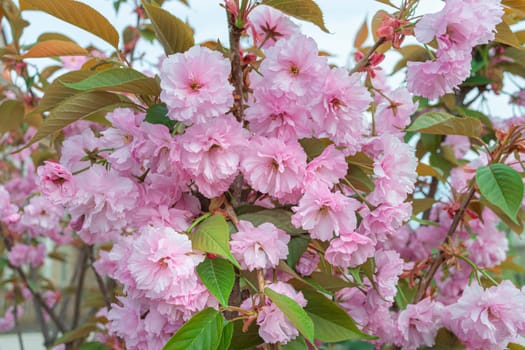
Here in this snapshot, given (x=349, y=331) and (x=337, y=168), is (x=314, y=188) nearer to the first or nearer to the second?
(x=337, y=168)

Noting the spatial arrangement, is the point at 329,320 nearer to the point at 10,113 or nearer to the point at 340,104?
the point at 340,104

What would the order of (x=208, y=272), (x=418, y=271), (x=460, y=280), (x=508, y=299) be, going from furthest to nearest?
(x=460, y=280) < (x=418, y=271) < (x=508, y=299) < (x=208, y=272)

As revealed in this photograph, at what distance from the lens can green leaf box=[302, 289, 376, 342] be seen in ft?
1.78

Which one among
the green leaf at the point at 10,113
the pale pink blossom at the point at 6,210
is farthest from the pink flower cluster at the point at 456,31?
the pale pink blossom at the point at 6,210

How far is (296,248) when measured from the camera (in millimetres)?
604

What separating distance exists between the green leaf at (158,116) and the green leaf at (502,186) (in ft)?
1.16

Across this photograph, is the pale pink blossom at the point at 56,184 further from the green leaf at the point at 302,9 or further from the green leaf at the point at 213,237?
the green leaf at the point at 302,9

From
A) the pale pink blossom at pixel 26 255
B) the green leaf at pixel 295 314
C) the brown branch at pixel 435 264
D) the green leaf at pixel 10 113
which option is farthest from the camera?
the pale pink blossom at pixel 26 255

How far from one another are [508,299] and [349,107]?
0.32 meters

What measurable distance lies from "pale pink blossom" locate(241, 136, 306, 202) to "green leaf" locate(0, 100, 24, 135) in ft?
2.57

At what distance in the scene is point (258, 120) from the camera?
1.81 feet

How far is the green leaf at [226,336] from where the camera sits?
0.50m

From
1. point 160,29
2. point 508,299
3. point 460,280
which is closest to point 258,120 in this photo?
point 160,29

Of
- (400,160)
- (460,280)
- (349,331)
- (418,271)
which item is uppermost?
(400,160)
